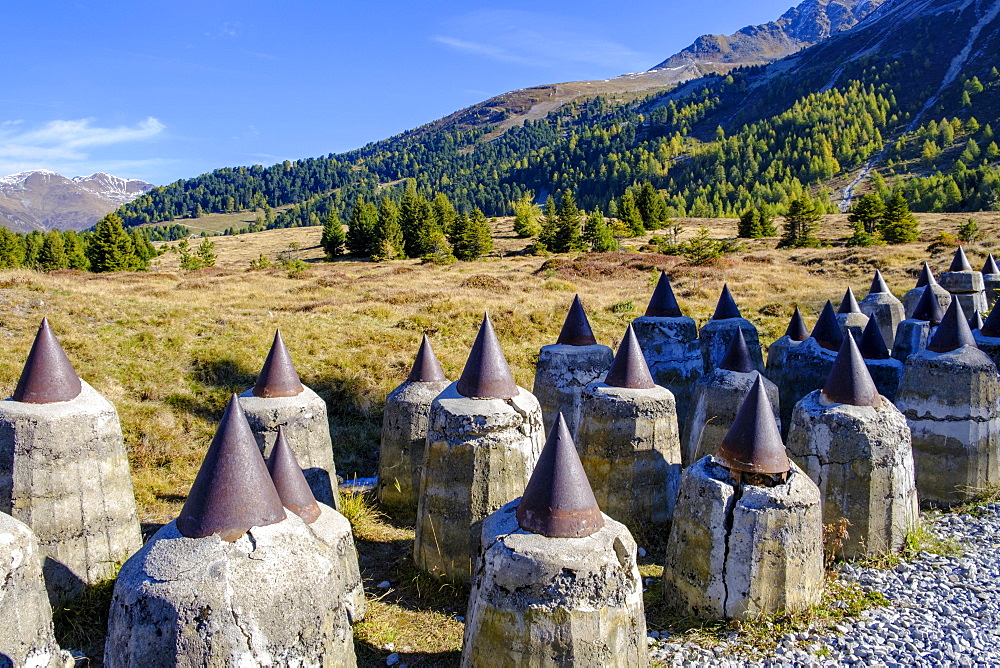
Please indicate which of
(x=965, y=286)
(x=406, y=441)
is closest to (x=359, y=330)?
(x=406, y=441)

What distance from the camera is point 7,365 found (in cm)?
1277

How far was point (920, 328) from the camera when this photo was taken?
38.2ft

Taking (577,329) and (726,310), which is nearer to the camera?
(577,329)

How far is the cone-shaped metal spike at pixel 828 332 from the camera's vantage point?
10.4 m

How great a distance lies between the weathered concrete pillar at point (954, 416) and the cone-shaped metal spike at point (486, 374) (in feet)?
18.7

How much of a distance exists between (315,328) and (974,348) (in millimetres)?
15971

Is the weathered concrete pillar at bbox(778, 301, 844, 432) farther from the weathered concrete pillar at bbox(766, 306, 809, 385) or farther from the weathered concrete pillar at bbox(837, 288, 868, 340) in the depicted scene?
the weathered concrete pillar at bbox(837, 288, 868, 340)

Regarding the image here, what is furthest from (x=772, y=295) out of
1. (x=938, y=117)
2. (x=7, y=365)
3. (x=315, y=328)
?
(x=938, y=117)

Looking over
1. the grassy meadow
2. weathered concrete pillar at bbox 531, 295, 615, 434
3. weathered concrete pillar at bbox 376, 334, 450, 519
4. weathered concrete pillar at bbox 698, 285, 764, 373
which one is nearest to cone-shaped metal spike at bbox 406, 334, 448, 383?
weathered concrete pillar at bbox 376, 334, 450, 519

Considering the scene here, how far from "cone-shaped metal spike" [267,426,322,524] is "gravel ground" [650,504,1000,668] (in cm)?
338

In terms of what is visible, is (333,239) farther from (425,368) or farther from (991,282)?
(425,368)

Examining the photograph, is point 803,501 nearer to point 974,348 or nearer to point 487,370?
point 487,370

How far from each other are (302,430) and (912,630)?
657cm

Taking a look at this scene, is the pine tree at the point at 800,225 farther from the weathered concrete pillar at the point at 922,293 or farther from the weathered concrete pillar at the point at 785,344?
the weathered concrete pillar at the point at 785,344
